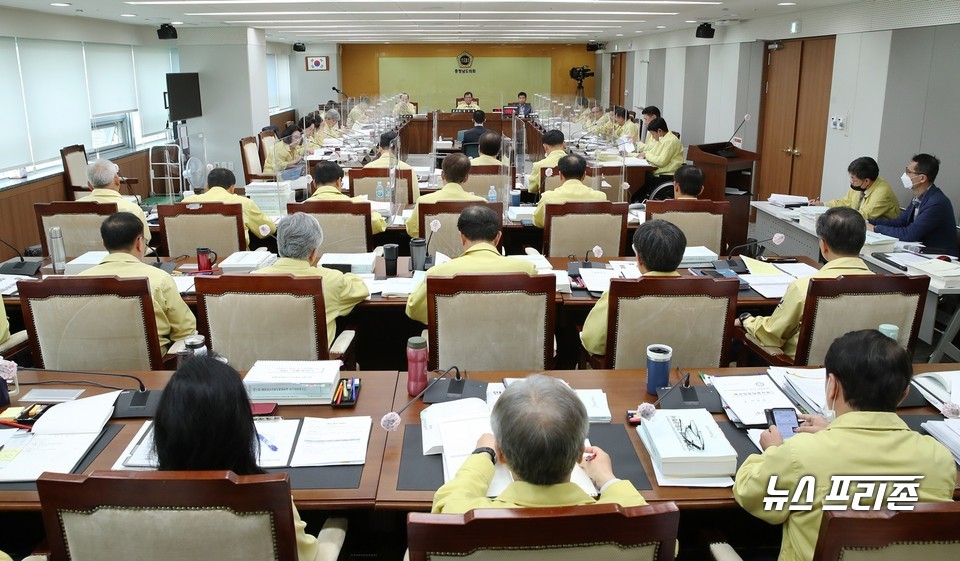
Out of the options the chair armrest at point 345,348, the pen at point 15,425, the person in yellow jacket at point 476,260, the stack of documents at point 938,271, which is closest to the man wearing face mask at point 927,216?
the stack of documents at point 938,271

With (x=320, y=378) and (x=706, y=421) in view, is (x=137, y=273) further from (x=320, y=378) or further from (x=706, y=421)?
(x=706, y=421)

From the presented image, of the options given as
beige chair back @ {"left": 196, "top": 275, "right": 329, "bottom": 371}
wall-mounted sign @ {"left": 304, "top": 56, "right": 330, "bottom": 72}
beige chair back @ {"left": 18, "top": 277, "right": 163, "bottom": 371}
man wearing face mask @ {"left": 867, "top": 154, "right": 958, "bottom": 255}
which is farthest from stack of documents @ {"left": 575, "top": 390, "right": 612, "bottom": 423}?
wall-mounted sign @ {"left": 304, "top": 56, "right": 330, "bottom": 72}

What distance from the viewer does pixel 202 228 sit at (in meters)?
4.69

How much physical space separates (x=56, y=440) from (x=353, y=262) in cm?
202

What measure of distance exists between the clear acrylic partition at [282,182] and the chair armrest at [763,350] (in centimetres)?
386

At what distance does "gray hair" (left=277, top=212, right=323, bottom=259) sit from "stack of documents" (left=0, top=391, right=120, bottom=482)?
1.04m

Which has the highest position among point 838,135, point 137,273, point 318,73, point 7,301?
point 318,73

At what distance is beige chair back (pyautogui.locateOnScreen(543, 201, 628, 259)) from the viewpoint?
4676 millimetres

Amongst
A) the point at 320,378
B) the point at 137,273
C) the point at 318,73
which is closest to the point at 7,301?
the point at 137,273

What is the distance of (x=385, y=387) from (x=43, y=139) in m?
7.99

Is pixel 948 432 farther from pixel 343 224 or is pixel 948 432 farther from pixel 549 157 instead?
pixel 549 157

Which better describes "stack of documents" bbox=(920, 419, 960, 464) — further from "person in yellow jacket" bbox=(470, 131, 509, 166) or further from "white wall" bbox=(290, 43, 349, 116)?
"white wall" bbox=(290, 43, 349, 116)

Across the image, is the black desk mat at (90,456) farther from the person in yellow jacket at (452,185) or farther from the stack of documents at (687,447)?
the person in yellow jacket at (452,185)

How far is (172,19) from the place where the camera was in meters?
9.42
